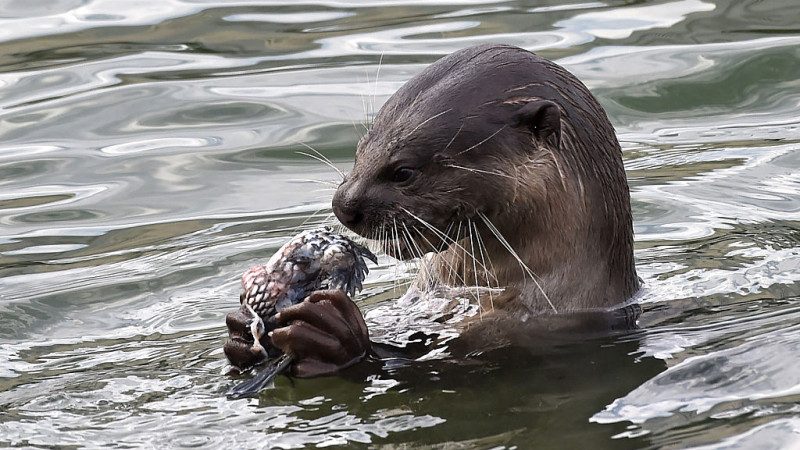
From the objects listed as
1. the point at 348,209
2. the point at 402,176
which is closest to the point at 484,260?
the point at 402,176

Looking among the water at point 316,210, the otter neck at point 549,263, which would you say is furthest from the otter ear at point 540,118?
the water at point 316,210

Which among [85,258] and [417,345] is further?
[85,258]

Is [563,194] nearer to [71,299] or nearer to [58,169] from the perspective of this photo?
[71,299]

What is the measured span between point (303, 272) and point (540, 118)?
917 millimetres

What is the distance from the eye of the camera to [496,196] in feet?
16.8

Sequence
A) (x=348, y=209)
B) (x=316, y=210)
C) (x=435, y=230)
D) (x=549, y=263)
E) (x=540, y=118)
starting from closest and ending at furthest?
(x=348, y=209) → (x=435, y=230) → (x=540, y=118) → (x=549, y=263) → (x=316, y=210)

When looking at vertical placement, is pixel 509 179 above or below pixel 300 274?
above

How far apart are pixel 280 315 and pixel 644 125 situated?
179 inches

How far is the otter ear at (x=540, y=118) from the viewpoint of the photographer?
5121 mm

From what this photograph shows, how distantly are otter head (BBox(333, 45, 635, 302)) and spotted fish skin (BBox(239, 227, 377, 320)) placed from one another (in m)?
0.10

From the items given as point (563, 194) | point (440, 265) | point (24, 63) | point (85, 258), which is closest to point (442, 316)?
point (440, 265)

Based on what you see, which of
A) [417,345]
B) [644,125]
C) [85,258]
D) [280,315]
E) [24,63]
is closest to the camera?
[280,315]

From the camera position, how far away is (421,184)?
5035 mm

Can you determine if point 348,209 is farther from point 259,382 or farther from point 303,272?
point 259,382
